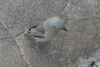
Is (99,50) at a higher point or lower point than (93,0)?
lower

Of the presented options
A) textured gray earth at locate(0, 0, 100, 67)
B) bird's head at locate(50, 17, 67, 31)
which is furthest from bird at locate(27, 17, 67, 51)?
textured gray earth at locate(0, 0, 100, 67)

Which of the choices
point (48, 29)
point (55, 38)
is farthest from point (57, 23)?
point (55, 38)

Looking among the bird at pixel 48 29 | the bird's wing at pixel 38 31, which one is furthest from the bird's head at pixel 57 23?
the bird's wing at pixel 38 31

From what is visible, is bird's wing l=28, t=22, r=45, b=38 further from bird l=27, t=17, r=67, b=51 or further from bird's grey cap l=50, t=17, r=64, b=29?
bird's grey cap l=50, t=17, r=64, b=29

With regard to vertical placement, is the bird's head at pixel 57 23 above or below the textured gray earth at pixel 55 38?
above

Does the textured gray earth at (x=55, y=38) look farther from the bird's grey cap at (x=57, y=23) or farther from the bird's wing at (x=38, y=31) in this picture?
the bird's grey cap at (x=57, y=23)

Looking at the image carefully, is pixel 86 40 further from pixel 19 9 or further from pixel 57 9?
pixel 19 9

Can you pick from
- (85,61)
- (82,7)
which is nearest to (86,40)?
(85,61)
